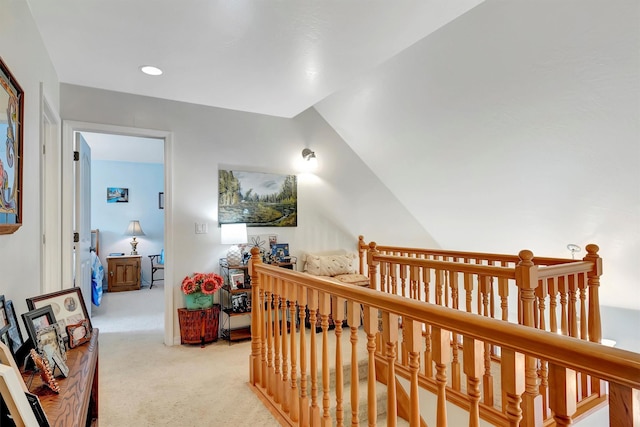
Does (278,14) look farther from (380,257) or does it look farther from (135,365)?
(135,365)

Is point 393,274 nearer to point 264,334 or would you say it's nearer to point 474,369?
point 264,334

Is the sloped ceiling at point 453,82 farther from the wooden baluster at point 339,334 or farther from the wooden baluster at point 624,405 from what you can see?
the wooden baluster at point 624,405

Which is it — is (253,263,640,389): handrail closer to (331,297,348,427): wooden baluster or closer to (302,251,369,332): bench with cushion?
(331,297,348,427): wooden baluster

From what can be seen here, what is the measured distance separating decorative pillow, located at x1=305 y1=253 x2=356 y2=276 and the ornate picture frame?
2702 millimetres

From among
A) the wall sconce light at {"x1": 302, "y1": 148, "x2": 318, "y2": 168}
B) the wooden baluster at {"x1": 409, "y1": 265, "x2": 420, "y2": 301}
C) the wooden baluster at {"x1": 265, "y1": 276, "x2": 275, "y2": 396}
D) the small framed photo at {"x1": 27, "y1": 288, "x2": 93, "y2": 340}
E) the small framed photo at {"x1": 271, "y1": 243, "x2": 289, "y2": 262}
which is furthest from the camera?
the wall sconce light at {"x1": 302, "y1": 148, "x2": 318, "y2": 168}

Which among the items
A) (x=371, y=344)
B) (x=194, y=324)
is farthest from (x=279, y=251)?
(x=371, y=344)

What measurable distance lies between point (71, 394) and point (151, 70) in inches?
90.5

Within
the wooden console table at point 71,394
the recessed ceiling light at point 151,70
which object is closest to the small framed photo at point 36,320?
the wooden console table at point 71,394

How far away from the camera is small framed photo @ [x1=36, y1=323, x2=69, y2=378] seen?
3.60 ft

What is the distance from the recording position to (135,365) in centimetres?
280

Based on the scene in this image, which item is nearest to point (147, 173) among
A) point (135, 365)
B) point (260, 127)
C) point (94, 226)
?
point (94, 226)

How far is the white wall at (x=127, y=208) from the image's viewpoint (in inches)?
248

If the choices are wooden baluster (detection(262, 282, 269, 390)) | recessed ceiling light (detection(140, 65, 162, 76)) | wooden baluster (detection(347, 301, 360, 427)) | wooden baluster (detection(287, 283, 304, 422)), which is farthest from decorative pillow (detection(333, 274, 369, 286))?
recessed ceiling light (detection(140, 65, 162, 76))

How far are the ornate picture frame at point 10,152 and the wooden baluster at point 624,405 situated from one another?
1.82 metres
